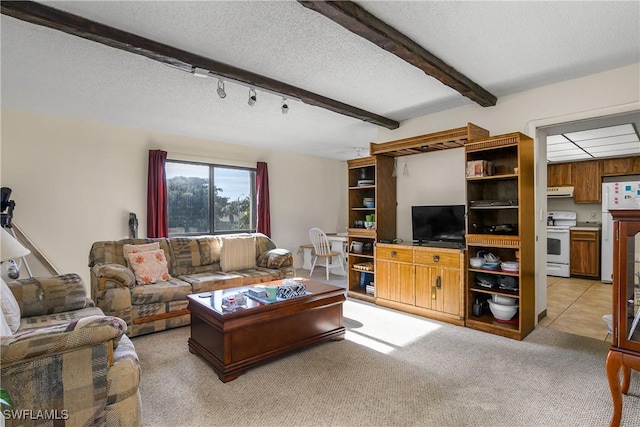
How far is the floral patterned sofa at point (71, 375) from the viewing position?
1323mm

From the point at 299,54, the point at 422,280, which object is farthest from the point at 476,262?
the point at 299,54

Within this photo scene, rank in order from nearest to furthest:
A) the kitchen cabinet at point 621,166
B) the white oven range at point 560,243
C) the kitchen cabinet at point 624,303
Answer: the kitchen cabinet at point 624,303 → the kitchen cabinet at point 621,166 → the white oven range at point 560,243

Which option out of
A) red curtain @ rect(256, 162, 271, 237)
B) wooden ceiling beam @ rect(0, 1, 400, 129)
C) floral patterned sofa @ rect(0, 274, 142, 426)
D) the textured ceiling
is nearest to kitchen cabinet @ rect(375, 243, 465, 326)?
the textured ceiling

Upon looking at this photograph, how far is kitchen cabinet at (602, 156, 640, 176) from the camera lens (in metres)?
5.59

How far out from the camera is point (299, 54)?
8.48 ft

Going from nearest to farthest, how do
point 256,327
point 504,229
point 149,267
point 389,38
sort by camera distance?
point 389,38 → point 256,327 → point 504,229 → point 149,267

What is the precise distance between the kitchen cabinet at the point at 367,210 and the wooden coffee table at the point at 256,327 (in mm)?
1459

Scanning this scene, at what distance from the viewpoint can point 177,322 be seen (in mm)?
3346

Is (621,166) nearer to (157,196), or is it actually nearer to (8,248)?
(157,196)

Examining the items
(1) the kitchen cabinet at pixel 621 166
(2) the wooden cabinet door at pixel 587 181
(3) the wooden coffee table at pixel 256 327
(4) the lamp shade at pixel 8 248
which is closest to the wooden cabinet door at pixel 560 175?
(2) the wooden cabinet door at pixel 587 181

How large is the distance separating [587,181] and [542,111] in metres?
3.88

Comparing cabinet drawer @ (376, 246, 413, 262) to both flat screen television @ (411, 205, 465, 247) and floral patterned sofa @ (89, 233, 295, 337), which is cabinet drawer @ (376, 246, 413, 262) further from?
floral patterned sofa @ (89, 233, 295, 337)

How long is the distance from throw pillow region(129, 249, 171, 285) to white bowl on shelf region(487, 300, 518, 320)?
3.41m

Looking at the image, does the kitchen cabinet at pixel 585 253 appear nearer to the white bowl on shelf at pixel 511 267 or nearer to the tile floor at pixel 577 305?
the tile floor at pixel 577 305
